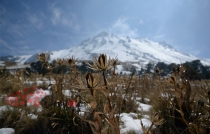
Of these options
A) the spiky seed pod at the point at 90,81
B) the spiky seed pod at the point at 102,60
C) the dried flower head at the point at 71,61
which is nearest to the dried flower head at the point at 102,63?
the spiky seed pod at the point at 102,60

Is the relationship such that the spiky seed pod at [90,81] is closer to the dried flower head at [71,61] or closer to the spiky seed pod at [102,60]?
the spiky seed pod at [102,60]

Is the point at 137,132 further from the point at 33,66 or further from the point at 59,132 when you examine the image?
the point at 33,66

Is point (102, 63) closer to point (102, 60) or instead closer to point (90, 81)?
point (102, 60)

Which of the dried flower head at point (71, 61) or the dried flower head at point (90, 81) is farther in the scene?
the dried flower head at point (71, 61)

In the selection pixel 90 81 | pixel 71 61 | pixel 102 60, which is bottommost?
pixel 90 81

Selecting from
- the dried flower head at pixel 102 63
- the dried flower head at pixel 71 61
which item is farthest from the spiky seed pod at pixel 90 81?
the dried flower head at pixel 71 61

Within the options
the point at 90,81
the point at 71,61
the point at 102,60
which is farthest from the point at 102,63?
the point at 71,61

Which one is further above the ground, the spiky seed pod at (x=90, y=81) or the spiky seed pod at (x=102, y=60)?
the spiky seed pod at (x=102, y=60)

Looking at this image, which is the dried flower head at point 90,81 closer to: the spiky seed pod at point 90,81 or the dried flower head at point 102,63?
the spiky seed pod at point 90,81

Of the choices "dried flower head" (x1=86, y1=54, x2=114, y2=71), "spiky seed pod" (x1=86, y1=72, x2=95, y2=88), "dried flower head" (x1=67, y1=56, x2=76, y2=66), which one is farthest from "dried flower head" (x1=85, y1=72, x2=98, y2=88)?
"dried flower head" (x1=67, y1=56, x2=76, y2=66)

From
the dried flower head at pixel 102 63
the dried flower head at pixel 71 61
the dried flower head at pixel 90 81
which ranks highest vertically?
the dried flower head at pixel 71 61

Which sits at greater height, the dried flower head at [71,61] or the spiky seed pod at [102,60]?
the dried flower head at [71,61]

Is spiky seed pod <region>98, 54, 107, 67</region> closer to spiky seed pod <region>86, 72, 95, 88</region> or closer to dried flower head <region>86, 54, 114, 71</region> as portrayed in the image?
dried flower head <region>86, 54, 114, 71</region>

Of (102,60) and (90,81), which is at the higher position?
(102,60)
